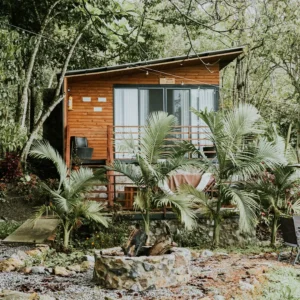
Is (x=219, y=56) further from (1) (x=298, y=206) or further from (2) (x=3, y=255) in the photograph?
(2) (x=3, y=255)

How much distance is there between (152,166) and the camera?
8930mm

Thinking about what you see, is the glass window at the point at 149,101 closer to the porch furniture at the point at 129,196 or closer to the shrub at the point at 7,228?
the porch furniture at the point at 129,196

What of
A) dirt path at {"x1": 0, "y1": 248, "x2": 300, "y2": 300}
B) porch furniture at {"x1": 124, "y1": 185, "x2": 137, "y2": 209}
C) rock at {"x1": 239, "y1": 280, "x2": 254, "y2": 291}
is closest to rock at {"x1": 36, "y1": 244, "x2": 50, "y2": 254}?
dirt path at {"x1": 0, "y1": 248, "x2": 300, "y2": 300}

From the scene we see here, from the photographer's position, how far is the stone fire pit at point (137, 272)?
5.70 meters

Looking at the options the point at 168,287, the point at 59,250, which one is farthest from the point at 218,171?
the point at 168,287

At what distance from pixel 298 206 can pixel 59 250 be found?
184 inches

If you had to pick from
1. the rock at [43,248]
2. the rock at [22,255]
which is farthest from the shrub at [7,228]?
the rock at [22,255]

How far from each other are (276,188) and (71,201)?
398 cm

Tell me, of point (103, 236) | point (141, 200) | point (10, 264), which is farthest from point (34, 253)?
point (141, 200)

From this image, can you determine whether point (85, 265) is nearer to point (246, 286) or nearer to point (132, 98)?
point (246, 286)

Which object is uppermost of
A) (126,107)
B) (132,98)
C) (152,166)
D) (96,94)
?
(96,94)

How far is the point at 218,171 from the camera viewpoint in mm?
9266

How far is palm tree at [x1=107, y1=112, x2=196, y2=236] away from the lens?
28.8 ft

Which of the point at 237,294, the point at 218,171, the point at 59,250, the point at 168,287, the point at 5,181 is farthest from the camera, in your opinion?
the point at 5,181
